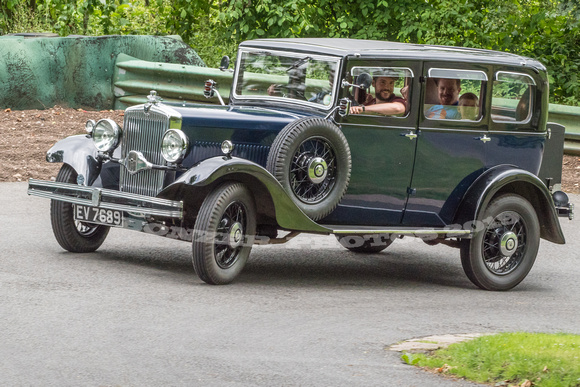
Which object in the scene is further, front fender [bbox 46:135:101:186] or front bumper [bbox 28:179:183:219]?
front fender [bbox 46:135:101:186]

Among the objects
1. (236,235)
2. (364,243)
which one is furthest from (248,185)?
(364,243)

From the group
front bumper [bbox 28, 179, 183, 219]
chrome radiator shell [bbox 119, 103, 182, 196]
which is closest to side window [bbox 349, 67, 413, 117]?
chrome radiator shell [bbox 119, 103, 182, 196]

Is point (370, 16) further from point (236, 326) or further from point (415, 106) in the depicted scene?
point (236, 326)

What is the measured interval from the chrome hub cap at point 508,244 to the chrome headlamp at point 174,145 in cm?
282

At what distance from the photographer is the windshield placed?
25.0 ft

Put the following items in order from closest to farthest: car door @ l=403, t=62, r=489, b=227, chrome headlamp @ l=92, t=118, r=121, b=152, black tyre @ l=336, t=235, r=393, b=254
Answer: chrome headlamp @ l=92, t=118, r=121, b=152
car door @ l=403, t=62, r=489, b=227
black tyre @ l=336, t=235, r=393, b=254

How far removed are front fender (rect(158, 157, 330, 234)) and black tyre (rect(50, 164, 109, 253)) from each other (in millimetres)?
1080

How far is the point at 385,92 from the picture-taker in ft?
25.3

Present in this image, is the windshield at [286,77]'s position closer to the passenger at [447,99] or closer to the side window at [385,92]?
the side window at [385,92]

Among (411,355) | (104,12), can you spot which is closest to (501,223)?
(411,355)

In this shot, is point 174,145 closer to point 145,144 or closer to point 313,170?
point 145,144

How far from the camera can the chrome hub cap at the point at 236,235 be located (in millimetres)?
6938

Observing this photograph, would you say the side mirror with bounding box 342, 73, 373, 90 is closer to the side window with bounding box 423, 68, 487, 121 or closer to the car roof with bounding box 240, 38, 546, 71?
the car roof with bounding box 240, 38, 546, 71

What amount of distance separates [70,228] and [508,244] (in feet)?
12.1
